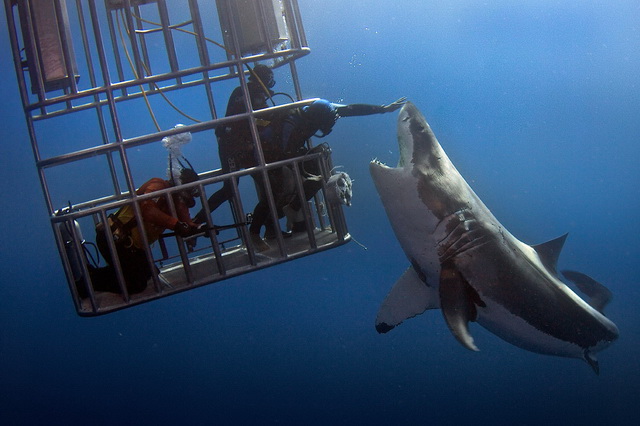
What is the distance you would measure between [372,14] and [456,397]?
16.4 m

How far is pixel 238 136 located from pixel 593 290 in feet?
13.0

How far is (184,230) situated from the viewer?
390 cm

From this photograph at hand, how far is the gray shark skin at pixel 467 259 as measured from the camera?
3994 mm

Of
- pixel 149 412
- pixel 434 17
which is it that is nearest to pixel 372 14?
pixel 434 17

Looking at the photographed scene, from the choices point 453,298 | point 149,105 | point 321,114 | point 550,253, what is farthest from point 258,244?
point 550,253

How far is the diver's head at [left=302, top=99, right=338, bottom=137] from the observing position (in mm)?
4234

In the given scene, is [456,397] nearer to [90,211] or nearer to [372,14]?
[90,211]

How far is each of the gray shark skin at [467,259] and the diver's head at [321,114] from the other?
613mm

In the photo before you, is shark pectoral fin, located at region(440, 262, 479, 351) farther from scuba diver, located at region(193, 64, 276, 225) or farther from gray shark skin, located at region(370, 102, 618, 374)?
scuba diver, located at region(193, 64, 276, 225)

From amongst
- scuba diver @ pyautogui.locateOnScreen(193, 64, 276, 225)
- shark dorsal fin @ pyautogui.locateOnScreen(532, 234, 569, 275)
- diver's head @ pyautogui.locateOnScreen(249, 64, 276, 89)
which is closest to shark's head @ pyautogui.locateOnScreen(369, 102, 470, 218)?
shark dorsal fin @ pyautogui.locateOnScreen(532, 234, 569, 275)

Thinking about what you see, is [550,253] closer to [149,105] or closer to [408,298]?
[408,298]

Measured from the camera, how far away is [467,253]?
160 inches

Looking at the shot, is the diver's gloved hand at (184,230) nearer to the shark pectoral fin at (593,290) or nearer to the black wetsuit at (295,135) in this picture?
the black wetsuit at (295,135)

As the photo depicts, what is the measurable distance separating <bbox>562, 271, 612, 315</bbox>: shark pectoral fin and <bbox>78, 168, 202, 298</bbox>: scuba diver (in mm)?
3810
